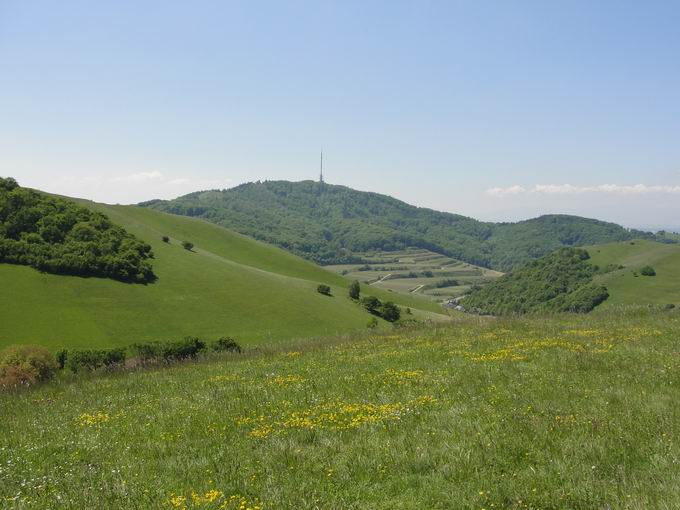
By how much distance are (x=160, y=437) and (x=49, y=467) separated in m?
2.31

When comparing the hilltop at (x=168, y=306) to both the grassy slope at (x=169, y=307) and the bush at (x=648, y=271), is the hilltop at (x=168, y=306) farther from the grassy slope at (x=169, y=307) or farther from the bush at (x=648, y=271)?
the bush at (x=648, y=271)

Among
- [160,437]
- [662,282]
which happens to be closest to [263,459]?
[160,437]

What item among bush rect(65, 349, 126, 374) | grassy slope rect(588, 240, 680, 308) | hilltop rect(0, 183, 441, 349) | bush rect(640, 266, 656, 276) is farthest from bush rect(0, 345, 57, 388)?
bush rect(640, 266, 656, 276)

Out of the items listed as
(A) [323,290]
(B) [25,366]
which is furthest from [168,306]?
(B) [25,366]

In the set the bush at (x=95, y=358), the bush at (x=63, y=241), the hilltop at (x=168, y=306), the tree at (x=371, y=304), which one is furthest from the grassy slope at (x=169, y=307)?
the bush at (x=95, y=358)

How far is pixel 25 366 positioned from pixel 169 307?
47.1 m

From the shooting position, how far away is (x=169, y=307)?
236 ft

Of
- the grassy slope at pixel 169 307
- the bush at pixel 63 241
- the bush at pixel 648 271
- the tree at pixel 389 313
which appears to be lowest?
the tree at pixel 389 313

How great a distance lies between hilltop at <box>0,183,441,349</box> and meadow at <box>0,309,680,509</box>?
44728 mm

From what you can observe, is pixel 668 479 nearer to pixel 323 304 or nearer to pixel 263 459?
pixel 263 459

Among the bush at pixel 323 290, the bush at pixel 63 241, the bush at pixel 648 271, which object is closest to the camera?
the bush at pixel 63 241

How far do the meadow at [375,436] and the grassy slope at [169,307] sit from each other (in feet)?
147

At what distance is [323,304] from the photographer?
283 feet

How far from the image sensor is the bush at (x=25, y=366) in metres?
24.5
